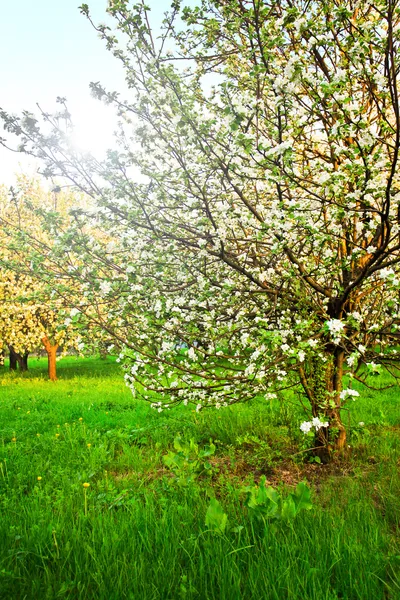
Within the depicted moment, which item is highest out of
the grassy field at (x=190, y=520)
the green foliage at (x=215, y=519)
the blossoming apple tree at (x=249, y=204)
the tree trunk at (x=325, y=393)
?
the blossoming apple tree at (x=249, y=204)

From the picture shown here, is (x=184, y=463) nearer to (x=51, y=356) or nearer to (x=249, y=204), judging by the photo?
(x=249, y=204)

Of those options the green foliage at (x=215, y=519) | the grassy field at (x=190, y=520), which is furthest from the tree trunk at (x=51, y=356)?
the green foliage at (x=215, y=519)

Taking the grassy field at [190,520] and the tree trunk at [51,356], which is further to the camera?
the tree trunk at [51,356]

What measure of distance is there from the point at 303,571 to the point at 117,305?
3318 mm

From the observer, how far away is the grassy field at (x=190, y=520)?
2.69 meters

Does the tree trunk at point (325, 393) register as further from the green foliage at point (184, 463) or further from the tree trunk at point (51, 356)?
the tree trunk at point (51, 356)

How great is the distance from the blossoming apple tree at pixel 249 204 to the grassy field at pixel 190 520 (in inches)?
34.4

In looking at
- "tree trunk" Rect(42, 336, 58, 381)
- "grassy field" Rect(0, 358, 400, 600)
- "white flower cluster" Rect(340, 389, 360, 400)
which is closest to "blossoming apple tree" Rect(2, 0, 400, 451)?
"white flower cluster" Rect(340, 389, 360, 400)

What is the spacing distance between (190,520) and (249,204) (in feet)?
9.77

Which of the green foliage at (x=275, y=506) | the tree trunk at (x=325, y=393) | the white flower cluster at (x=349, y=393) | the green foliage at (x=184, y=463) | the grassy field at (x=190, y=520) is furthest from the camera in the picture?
the tree trunk at (x=325, y=393)

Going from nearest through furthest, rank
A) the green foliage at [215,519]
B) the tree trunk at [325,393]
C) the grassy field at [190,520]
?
the grassy field at [190,520]
the green foliage at [215,519]
the tree trunk at [325,393]

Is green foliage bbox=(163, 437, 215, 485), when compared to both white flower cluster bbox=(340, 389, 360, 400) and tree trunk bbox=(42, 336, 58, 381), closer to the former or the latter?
white flower cluster bbox=(340, 389, 360, 400)

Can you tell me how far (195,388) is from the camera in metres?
5.11

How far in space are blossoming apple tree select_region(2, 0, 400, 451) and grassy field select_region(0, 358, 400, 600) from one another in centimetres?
87
